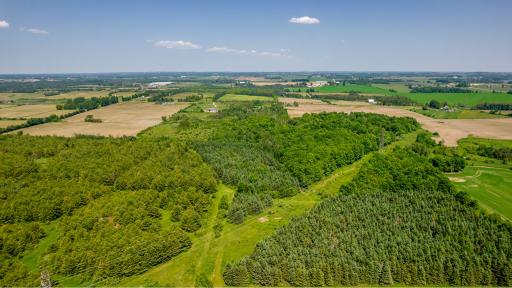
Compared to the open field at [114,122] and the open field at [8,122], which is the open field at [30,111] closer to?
the open field at [8,122]

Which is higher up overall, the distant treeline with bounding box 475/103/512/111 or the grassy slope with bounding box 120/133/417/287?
the distant treeline with bounding box 475/103/512/111

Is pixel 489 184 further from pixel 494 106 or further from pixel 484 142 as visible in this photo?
pixel 494 106

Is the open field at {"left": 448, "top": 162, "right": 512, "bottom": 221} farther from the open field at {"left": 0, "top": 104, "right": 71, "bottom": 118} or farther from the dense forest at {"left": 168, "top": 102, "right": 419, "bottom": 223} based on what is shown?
the open field at {"left": 0, "top": 104, "right": 71, "bottom": 118}

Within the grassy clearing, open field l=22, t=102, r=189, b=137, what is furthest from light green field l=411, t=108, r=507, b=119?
the grassy clearing

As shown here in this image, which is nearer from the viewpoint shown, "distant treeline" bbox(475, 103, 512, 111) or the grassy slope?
the grassy slope

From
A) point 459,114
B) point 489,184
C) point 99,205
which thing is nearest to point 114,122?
point 99,205

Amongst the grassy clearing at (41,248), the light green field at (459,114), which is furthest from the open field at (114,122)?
the light green field at (459,114)
